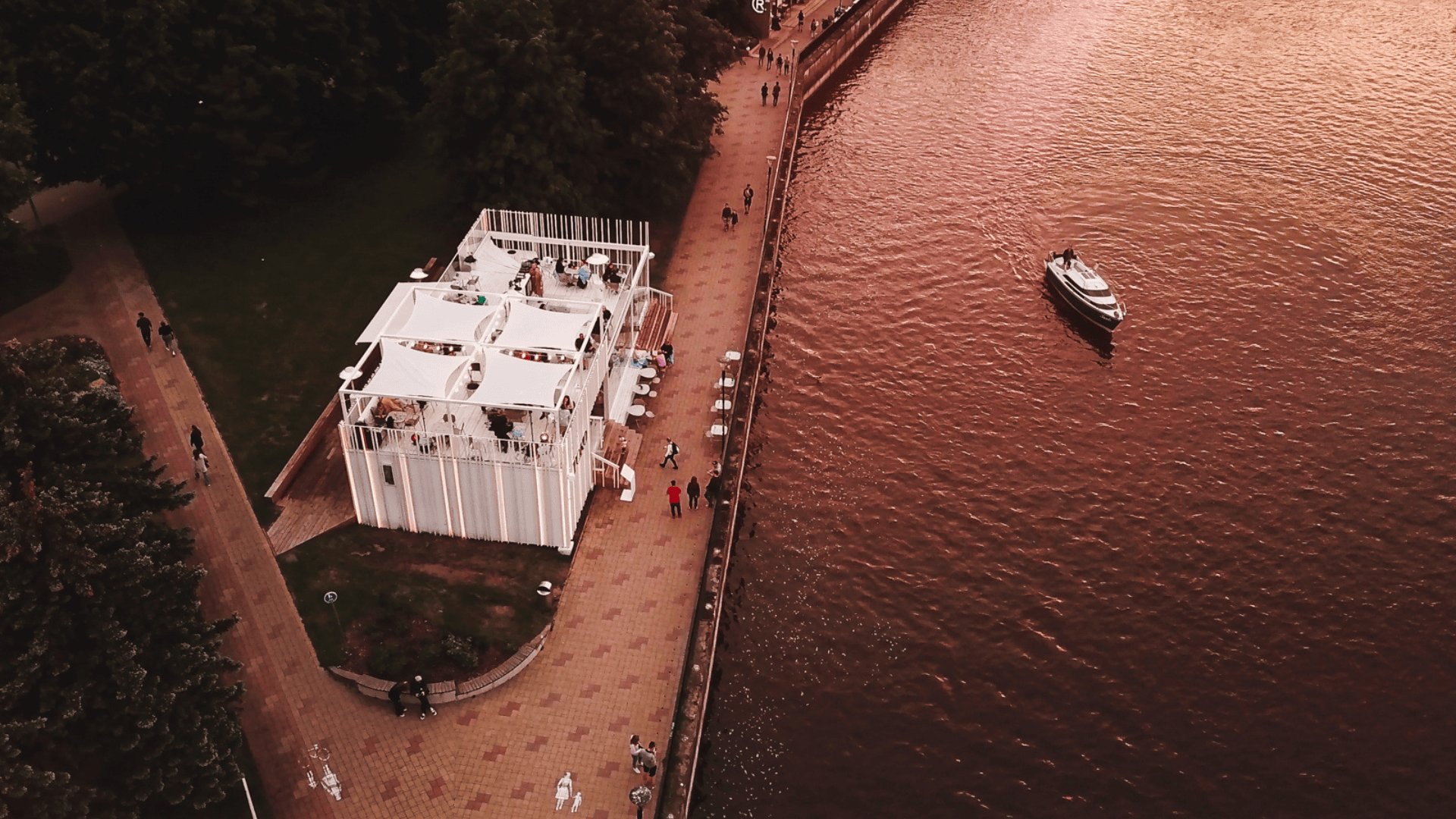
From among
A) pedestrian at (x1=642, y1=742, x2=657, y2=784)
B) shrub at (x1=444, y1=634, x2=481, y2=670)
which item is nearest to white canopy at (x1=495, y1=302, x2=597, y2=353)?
shrub at (x1=444, y1=634, x2=481, y2=670)

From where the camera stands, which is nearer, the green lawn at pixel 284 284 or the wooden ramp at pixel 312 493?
the wooden ramp at pixel 312 493

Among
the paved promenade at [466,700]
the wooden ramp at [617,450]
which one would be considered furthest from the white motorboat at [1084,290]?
the wooden ramp at [617,450]

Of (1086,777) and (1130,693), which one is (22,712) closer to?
(1086,777)

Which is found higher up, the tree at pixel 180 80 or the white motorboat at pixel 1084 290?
the tree at pixel 180 80

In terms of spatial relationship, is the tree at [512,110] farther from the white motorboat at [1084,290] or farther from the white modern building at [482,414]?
the white motorboat at [1084,290]

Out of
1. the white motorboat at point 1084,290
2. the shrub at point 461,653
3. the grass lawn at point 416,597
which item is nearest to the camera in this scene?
the shrub at point 461,653

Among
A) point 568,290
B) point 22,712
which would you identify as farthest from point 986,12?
point 22,712
